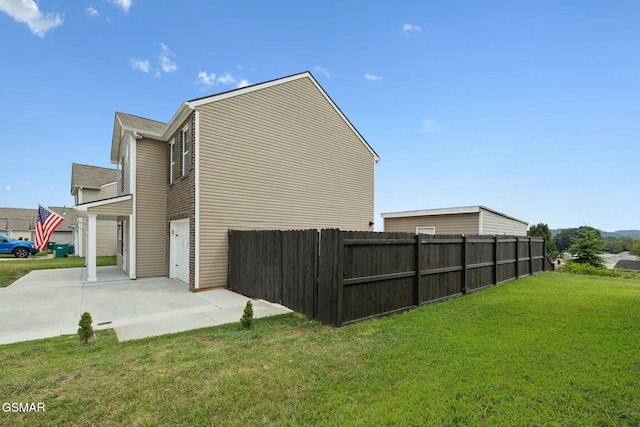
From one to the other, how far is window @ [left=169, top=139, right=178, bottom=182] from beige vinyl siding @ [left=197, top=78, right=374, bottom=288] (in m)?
2.77

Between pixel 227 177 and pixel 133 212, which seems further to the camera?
pixel 133 212

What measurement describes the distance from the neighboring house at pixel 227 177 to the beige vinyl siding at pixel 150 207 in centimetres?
4

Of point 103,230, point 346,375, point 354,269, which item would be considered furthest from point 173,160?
point 103,230

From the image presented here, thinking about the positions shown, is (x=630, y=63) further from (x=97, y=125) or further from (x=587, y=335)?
(x=97, y=125)

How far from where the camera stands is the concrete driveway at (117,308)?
5.62m

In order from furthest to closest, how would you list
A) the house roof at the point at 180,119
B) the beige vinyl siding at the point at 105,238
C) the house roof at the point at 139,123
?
the beige vinyl siding at the point at 105,238 < the house roof at the point at 139,123 < the house roof at the point at 180,119

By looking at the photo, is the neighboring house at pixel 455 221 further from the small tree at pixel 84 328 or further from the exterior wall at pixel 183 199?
the small tree at pixel 84 328

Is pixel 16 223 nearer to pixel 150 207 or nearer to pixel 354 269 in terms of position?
pixel 150 207

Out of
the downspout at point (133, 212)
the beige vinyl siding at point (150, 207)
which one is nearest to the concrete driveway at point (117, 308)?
the downspout at point (133, 212)

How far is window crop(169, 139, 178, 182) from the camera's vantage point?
11409 millimetres

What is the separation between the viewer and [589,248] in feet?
67.8

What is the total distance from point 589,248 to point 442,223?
13.3 metres

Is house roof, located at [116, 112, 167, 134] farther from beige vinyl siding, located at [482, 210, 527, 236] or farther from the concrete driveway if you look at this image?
beige vinyl siding, located at [482, 210, 527, 236]

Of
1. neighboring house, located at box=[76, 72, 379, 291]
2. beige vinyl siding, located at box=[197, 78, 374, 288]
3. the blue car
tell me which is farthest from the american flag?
the blue car
